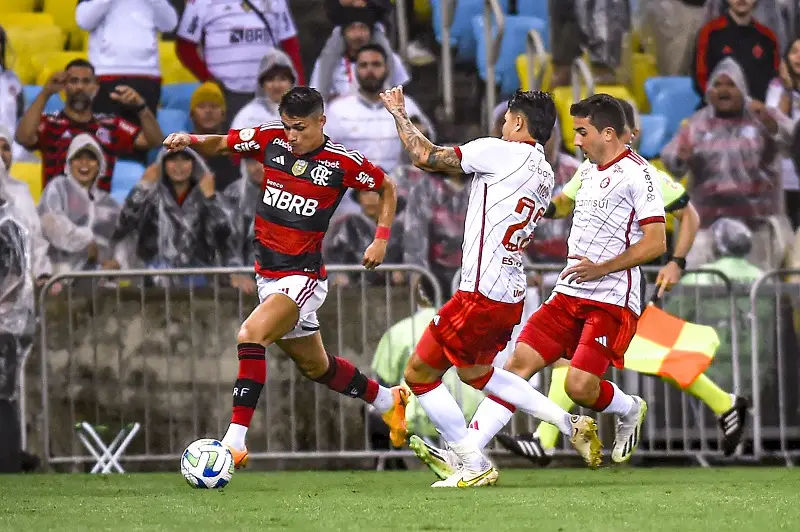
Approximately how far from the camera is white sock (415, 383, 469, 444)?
26.8 ft

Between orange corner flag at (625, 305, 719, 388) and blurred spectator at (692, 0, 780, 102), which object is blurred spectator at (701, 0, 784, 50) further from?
orange corner flag at (625, 305, 719, 388)

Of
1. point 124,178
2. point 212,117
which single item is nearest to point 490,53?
point 212,117

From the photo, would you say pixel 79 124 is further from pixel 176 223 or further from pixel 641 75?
pixel 641 75

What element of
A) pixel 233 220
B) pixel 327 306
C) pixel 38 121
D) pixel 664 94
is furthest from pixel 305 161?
pixel 664 94

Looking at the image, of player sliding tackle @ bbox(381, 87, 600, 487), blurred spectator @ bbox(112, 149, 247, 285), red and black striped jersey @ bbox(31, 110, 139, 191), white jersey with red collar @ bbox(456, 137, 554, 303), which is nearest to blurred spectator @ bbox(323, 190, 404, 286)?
blurred spectator @ bbox(112, 149, 247, 285)

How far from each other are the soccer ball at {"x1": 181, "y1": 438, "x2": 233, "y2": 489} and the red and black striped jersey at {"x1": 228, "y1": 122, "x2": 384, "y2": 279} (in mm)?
1201

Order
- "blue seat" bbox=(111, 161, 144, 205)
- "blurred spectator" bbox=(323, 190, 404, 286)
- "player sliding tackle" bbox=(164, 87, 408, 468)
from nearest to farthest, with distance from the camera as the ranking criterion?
"player sliding tackle" bbox=(164, 87, 408, 468) < "blurred spectator" bbox=(323, 190, 404, 286) < "blue seat" bbox=(111, 161, 144, 205)

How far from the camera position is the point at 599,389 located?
8.55m

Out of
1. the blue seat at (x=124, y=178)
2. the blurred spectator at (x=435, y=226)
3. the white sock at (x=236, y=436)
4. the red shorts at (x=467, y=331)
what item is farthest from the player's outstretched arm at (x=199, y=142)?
the blue seat at (x=124, y=178)

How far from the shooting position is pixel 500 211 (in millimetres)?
8039

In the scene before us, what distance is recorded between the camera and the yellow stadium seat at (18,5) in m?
14.0

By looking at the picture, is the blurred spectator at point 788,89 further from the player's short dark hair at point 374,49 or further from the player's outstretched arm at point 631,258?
the player's outstretched arm at point 631,258

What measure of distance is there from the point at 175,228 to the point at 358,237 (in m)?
1.48

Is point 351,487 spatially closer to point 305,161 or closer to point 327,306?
point 305,161
